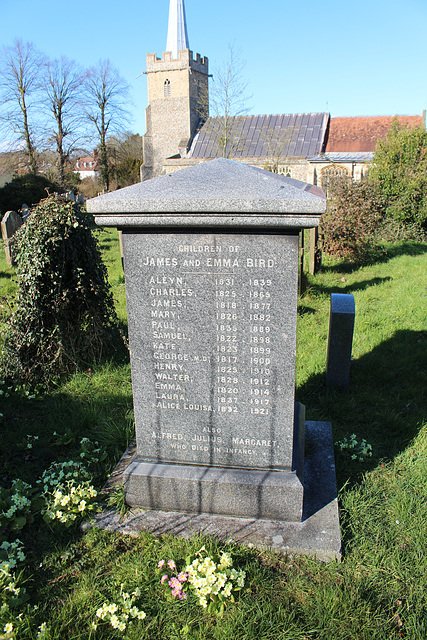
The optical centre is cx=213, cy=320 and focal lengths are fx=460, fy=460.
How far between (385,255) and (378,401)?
7.75 meters

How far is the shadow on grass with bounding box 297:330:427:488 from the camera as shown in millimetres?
3517

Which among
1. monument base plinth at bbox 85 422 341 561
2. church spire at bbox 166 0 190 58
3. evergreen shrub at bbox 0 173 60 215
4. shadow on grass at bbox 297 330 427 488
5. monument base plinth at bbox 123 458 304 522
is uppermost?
church spire at bbox 166 0 190 58

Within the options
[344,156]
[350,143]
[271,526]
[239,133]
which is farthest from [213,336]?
[350,143]

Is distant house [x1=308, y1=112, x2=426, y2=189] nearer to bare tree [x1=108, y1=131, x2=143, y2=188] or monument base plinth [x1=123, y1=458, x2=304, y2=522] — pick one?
bare tree [x1=108, y1=131, x2=143, y2=188]

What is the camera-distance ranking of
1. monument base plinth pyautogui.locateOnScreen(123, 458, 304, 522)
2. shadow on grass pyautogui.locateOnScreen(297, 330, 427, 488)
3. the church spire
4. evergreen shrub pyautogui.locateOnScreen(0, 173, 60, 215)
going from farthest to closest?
1. the church spire
2. evergreen shrub pyautogui.locateOnScreen(0, 173, 60, 215)
3. shadow on grass pyautogui.locateOnScreen(297, 330, 427, 488)
4. monument base plinth pyautogui.locateOnScreen(123, 458, 304, 522)

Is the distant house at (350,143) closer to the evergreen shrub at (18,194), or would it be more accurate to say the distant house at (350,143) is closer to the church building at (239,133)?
the church building at (239,133)

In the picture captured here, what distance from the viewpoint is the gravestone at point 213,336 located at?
A: 7.91 feet

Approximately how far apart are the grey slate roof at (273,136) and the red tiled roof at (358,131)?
4.72ft

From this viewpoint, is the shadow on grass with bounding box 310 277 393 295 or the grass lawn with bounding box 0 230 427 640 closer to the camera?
the grass lawn with bounding box 0 230 427 640

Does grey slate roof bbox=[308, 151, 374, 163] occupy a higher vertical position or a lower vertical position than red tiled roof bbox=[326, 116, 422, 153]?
lower

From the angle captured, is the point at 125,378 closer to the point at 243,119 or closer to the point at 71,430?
the point at 71,430

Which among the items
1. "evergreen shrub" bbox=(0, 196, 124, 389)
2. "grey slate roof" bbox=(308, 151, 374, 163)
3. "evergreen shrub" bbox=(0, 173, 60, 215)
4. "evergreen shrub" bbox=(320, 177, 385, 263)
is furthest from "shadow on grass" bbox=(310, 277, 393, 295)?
"grey slate roof" bbox=(308, 151, 374, 163)

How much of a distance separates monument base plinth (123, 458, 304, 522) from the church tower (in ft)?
126

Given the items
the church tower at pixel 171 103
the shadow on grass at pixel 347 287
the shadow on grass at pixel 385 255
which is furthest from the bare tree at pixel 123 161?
the shadow on grass at pixel 347 287
